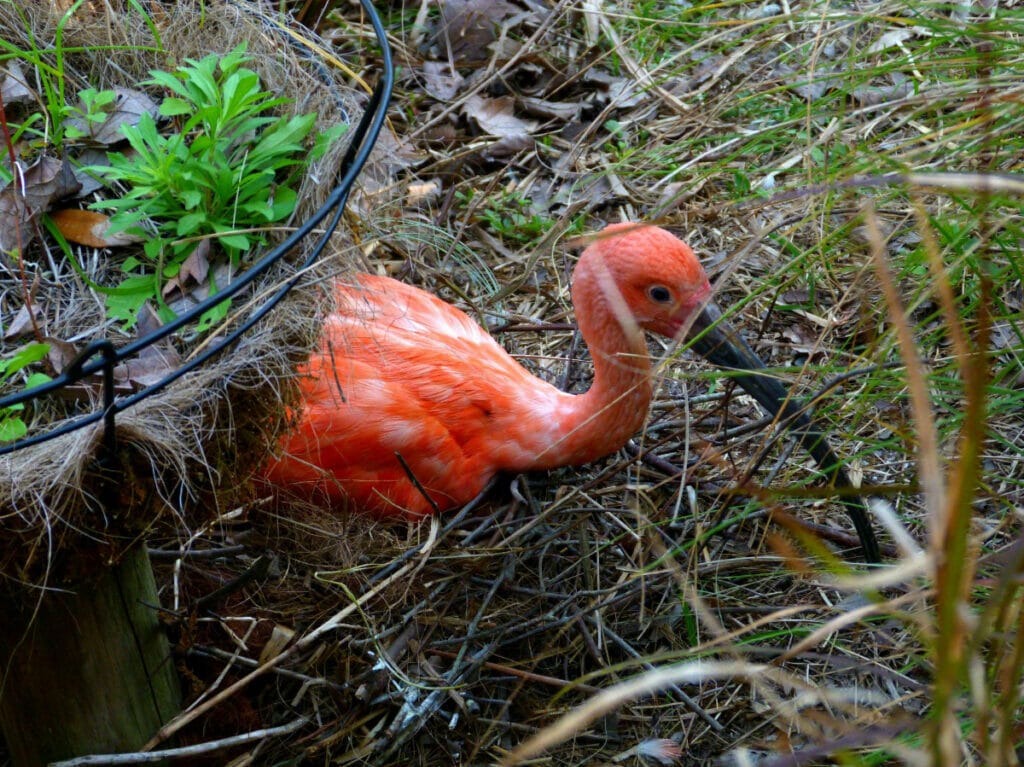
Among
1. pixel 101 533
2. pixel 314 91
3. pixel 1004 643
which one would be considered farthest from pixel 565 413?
pixel 1004 643

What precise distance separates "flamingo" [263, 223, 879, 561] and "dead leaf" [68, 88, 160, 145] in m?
0.70

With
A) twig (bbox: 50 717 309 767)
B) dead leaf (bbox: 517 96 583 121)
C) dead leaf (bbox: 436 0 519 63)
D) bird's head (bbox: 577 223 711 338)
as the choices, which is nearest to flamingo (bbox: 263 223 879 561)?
bird's head (bbox: 577 223 711 338)

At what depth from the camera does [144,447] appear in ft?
4.68

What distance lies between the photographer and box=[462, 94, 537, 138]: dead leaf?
146 inches

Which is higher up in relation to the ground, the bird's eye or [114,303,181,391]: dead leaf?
[114,303,181,391]: dead leaf

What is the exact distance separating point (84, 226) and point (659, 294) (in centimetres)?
127

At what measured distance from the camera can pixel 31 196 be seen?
1.67 m

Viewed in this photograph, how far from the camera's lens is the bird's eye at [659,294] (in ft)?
7.91

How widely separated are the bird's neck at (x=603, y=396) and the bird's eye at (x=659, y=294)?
0.09m

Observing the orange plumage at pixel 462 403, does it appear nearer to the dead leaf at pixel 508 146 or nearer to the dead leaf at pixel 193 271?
the dead leaf at pixel 193 271

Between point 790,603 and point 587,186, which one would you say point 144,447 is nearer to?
point 790,603

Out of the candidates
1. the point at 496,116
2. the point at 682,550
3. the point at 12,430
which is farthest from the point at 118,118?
the point at 496,116

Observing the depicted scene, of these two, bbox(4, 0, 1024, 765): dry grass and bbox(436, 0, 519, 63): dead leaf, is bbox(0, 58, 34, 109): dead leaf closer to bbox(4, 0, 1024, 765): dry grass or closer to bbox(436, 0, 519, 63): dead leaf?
bbox(4, 0, 1024, 765): dry grass

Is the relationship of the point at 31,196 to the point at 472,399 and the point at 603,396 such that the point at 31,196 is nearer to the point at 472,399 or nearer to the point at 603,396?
the point at 472,399
